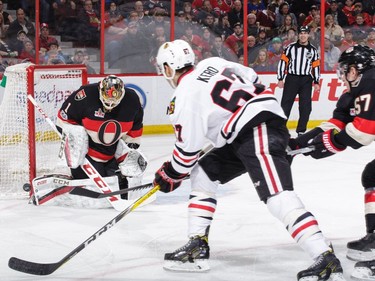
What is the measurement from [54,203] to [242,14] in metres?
4.37

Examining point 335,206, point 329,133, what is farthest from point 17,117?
point 329,133

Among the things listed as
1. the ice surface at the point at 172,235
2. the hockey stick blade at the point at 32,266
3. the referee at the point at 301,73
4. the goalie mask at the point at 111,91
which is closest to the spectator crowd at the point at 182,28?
the referee at the point at 301,73

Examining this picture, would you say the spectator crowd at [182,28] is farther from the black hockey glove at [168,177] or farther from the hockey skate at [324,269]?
the hockey skate at [324,269]

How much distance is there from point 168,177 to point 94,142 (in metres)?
1.61

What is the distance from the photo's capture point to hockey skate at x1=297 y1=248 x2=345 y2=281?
3.26 meters

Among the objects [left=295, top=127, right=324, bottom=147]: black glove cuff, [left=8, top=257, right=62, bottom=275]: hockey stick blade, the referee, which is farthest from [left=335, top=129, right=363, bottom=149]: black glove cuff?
the referee

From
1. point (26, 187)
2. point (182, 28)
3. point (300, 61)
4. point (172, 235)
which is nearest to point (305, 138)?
point (172, 235)

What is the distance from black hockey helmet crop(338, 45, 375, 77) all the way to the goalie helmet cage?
2.07 m

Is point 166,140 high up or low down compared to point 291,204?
down

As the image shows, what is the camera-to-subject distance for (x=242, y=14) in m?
8.90

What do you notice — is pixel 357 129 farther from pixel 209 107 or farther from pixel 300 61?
pixel 300 61

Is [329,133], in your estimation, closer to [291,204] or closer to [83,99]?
[291,204]

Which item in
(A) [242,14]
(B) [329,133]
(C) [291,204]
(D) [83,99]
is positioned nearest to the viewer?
(C) [291,204]

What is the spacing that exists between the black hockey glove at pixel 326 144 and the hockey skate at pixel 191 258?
1.89ft
